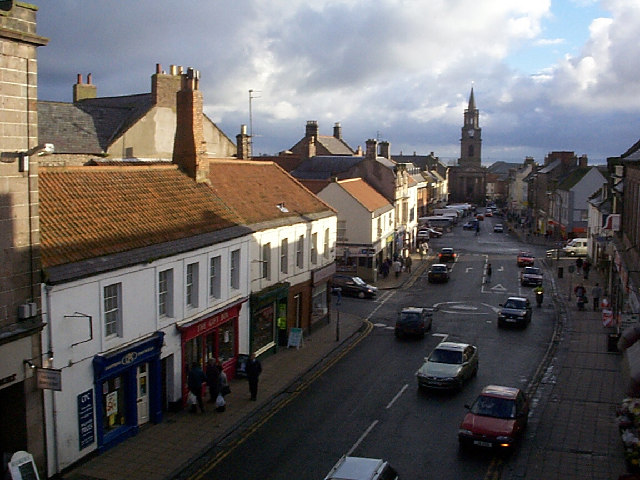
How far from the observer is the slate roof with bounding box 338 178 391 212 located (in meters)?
53.0

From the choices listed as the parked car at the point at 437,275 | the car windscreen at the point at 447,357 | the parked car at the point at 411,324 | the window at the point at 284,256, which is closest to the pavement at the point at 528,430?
the parked car at the point at 411,324

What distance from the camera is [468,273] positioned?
56.3 m

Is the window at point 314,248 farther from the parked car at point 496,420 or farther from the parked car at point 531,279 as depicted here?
the parked car at point 531,279

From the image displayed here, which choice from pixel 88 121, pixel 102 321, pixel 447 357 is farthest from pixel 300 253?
pixel 102 321

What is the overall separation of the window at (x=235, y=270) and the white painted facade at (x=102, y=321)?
34.2 inches

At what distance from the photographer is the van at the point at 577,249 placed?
223 ft

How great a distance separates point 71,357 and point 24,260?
9.17ft

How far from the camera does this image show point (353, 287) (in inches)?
1788

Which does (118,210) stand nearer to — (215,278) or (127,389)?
(215,278)

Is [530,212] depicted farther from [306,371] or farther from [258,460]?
[258,460]

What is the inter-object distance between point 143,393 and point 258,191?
14.2 meters

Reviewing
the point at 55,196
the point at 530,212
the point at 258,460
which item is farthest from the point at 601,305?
the point at 530,212

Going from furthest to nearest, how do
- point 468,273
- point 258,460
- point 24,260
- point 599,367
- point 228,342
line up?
point 468,273
point 599,367
point 228,342
point 258,460
point 24,260

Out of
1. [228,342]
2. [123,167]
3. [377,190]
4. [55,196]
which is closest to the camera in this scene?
[55,196]
